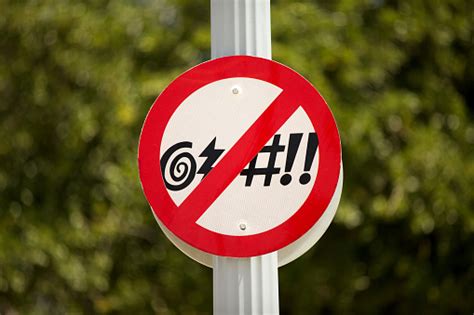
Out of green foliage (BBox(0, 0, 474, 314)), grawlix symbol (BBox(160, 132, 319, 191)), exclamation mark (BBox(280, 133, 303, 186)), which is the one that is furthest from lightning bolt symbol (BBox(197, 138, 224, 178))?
green foliage (BBox(0, 0, 474, 314))

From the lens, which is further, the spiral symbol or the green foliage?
the green foliage

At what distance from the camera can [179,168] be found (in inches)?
78.9

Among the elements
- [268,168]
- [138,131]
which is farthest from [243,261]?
[138,131]

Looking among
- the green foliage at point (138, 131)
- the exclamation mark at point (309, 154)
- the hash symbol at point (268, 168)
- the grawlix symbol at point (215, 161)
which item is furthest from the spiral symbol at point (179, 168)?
the green foliage at point (138, 131)

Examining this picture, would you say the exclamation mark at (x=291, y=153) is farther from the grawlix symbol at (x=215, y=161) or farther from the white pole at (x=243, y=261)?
the white pole at (x=243, y=261)

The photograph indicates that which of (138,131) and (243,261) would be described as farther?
(138,131)

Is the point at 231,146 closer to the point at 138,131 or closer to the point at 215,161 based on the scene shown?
the point at 215,161

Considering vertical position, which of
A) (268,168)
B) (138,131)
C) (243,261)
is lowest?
(243,261)

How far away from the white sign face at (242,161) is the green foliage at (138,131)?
3.10 meters

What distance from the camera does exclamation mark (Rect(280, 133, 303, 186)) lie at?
1.97 m

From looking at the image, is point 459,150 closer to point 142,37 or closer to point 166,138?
point 142,37

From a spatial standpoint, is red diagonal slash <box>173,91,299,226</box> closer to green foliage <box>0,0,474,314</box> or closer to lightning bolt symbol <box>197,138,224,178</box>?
lightning bolt symbol <box>197,138,224,178</box>

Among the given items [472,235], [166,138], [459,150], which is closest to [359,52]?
[459,150]

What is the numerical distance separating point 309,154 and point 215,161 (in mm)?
206
